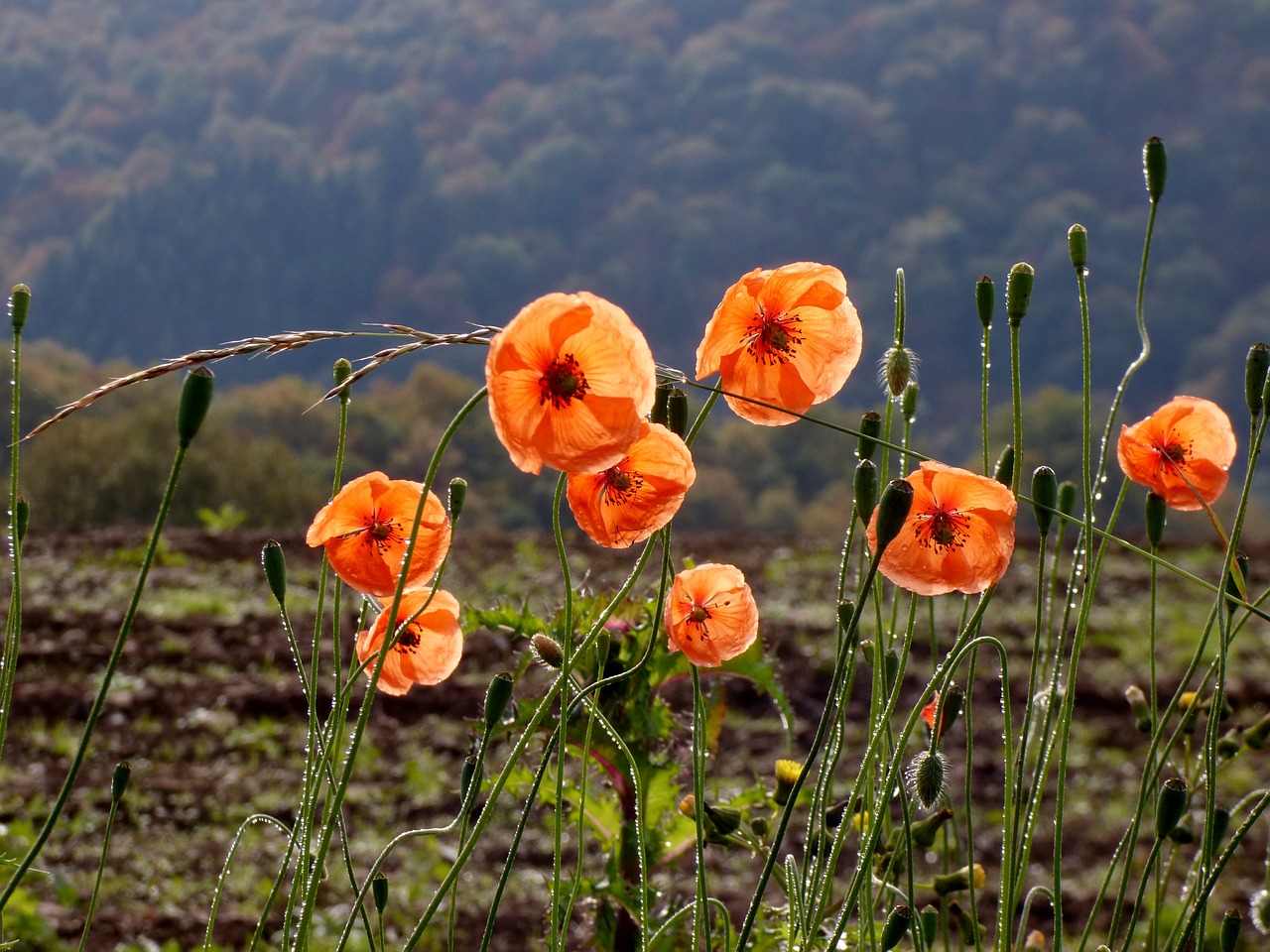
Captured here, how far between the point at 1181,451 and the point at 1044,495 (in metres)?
0.41

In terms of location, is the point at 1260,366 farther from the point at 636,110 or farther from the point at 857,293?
the point at 636,110

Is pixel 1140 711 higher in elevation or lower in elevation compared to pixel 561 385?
lower

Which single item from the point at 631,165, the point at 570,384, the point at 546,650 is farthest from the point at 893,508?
the point at 631,165

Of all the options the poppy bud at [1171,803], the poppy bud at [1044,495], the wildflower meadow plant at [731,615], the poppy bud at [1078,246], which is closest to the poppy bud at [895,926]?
the wildflower meadow plant at [731,615]

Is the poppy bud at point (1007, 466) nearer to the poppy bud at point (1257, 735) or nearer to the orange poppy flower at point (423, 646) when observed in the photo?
the poppy bud at point (1257, 735)

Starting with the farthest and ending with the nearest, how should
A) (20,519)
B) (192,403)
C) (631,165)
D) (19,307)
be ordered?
1. (631,165)
2. (20,519)
3. (19,307)
4. (192,403)

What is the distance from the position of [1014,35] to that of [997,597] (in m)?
58.7

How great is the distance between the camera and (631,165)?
2298 inches

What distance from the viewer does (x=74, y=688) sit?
5.09m

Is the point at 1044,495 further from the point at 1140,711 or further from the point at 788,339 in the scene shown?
the point at 1140,711

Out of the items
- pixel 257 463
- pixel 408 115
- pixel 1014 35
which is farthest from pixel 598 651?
pixel 1014 35

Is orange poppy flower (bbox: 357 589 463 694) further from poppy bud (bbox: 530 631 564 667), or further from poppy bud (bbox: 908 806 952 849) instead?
poppy bud (bbox: 908 806 952 849)

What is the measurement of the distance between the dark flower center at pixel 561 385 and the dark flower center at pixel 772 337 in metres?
0.28

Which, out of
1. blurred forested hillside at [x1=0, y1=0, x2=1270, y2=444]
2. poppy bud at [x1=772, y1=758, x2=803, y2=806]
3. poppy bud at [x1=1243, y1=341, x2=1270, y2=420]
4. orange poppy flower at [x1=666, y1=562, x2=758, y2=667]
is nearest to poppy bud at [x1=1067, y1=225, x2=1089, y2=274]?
poppy bud at [x1=1243, y1=341, x2=1270, y2=420]
